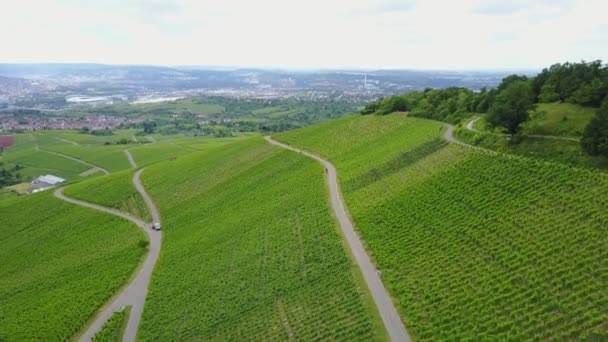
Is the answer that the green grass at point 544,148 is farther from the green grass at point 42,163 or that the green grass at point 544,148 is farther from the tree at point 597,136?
the green grass at point 42,163

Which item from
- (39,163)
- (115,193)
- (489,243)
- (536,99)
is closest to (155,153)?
(39,163)

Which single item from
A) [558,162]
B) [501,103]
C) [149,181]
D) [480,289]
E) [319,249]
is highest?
[501,103]

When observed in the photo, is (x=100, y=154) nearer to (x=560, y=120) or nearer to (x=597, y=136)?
(x=560, y=120)

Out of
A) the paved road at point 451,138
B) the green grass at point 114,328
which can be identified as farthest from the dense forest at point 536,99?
the green grass at point 114,328

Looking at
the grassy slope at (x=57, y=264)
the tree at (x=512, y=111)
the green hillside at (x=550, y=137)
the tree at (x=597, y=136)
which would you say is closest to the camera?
the tree at (x=597, y=136)

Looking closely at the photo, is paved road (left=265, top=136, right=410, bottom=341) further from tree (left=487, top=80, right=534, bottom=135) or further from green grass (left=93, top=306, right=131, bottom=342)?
green grass (left=93, top=306, right=131, bottom=342)

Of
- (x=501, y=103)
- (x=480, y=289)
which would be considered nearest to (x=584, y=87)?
(x=501, y=103)

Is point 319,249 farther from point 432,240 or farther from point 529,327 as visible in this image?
point 529,327
